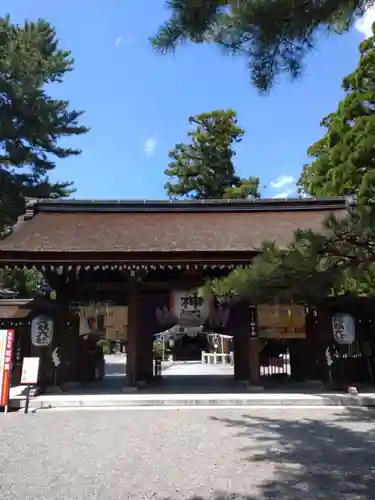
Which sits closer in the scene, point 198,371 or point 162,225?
point 162,225

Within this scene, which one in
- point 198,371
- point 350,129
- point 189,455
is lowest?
point 189,455

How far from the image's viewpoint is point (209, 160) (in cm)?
3256

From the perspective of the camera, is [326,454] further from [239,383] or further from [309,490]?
[239,383]

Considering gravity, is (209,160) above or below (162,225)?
above

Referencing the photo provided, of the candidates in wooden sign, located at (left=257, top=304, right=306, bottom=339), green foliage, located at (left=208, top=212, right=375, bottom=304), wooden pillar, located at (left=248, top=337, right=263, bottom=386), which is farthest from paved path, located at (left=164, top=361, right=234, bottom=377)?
green foliage, located at (left=208, top=212, right=375, bottom=304)

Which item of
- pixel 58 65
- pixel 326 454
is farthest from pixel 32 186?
pixel 326 454

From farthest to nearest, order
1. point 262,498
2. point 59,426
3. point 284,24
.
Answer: point 59,426 < point 262,498 < point 284,24

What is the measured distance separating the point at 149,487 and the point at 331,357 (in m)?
7.32

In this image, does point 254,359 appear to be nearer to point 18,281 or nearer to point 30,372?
point 30,372

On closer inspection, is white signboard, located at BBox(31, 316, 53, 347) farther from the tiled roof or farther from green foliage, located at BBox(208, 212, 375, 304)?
A: green foliage, located at BBox(208, 212, 375, 304)

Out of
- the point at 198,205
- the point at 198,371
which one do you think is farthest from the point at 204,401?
the point at 198,371

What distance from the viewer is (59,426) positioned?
7.41m

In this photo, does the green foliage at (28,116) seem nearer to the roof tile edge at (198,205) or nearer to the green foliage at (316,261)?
the roof tile edge at (198,205)

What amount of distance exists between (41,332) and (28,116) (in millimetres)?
14948
